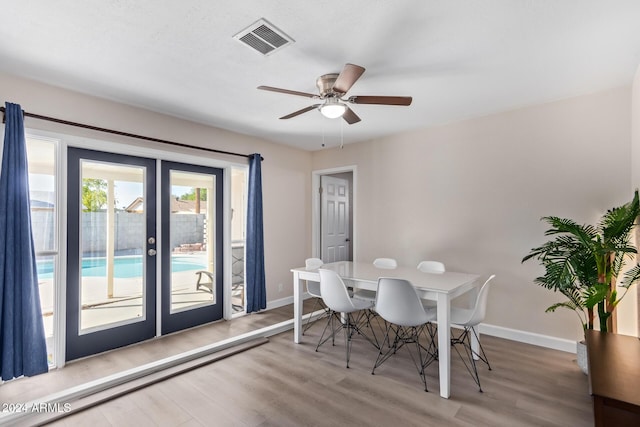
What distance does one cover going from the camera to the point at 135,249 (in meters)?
3.43

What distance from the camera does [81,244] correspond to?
120 inches

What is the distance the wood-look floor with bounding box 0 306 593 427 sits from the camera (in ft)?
6.93

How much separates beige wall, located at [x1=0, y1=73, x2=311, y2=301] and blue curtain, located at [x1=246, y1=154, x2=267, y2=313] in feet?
0.79

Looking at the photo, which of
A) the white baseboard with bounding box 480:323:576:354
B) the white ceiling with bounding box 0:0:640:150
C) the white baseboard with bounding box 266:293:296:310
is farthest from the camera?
the white baseboard with bounding box 266:293:296:310

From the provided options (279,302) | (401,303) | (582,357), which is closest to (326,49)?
(401,303)

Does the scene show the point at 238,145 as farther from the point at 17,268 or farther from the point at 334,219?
the point at 17,268

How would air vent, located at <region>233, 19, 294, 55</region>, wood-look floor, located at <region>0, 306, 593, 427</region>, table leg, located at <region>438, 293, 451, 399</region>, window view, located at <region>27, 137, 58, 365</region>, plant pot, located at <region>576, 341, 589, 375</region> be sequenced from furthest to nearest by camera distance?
window view, located at <region>27, 137, 58, 365</region> < plant pot, located at <region>576, 341, 589, 375</region> < table leg, located at <region>438, 293, 451, 399</region> < wood-look floor, located at <region>0, 306, 593, 427</region> < air vent, located at <region>233, 19, 294, 55</region>

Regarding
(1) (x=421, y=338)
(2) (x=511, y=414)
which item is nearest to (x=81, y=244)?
(1) (x=421, y=338)

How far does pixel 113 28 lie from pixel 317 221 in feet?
12.8

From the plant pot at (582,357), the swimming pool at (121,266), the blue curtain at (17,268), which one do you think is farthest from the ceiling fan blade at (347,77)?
the plant pot at (582,357)

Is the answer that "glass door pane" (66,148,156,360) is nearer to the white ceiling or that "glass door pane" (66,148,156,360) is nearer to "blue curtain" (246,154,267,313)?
the white ceiling

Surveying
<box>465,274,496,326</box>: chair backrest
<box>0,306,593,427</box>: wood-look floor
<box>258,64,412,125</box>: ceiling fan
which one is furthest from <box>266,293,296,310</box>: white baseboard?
<box>258,64,412,125</box>: ceiling fan

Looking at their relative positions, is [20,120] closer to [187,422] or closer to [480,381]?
[187,422]

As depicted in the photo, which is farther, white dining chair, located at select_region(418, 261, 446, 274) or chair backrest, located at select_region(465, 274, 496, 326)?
white dining chair, located at select_region(418, 261, 446, 274)
